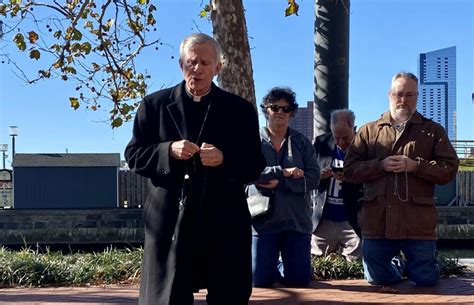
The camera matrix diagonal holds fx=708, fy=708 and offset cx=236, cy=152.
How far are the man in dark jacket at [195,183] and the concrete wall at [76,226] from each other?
22281 millimetres

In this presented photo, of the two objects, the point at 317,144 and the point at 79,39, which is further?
the point at 79,39

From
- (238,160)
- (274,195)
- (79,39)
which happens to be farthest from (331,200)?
(79,39)

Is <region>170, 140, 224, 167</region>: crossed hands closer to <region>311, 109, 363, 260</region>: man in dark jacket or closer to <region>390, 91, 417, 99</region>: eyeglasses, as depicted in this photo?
<region>390, 91, 417, 99</region>: eyeglasses

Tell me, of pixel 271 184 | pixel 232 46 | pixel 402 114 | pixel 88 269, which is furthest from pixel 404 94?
pixel 88 269

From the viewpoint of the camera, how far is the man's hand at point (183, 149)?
12.0 ft

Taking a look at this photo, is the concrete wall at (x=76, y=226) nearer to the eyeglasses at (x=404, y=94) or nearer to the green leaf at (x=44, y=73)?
the green leaf at (x=44, y=73)

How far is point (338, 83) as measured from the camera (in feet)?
23.2

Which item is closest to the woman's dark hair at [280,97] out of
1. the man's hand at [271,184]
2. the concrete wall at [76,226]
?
the man's hand at [271,184]

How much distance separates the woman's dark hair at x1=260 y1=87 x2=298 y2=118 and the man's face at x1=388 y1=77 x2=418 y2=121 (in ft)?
2.60

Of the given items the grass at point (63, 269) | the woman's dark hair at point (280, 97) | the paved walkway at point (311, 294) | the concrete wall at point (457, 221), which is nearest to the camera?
the paved walkway at point (311, 294)

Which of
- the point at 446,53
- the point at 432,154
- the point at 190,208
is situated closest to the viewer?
the point at 190,208

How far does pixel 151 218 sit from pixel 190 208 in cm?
24

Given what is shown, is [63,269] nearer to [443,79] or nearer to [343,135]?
[343,135]

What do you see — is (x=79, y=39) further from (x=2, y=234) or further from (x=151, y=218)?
(x=2, y=234)
